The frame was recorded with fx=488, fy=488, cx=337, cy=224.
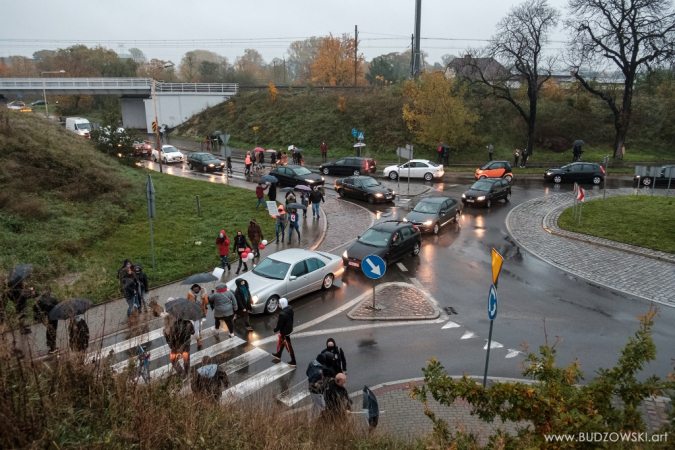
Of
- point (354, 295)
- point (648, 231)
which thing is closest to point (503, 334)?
point (354, 295)

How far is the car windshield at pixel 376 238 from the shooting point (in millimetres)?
16469

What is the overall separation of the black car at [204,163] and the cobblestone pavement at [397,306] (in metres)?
22.9

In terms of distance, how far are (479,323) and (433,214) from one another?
8738 millimetres

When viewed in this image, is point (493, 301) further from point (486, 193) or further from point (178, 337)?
point (486, 193)

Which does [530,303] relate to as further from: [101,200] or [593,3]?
[593,3]

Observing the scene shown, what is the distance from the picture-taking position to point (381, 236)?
1675cm

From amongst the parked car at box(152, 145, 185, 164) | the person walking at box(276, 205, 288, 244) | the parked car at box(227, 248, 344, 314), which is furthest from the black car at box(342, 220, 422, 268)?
the parked car at box(152, 145, 185, 164)

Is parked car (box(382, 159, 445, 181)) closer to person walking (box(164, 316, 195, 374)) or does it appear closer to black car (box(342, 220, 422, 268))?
black car (box(342, 220, 422, 268))

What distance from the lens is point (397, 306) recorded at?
13.4 m

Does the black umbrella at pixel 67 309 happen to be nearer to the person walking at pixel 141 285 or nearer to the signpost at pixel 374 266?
the person walking at pixel 141 285

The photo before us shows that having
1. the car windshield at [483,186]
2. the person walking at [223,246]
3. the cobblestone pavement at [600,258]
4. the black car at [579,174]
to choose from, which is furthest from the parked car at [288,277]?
the black car at [579,174]

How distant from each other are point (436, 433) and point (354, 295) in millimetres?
8881

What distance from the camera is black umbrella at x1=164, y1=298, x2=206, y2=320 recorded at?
9.75 metres

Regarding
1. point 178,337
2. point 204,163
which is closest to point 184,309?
point 178,337
